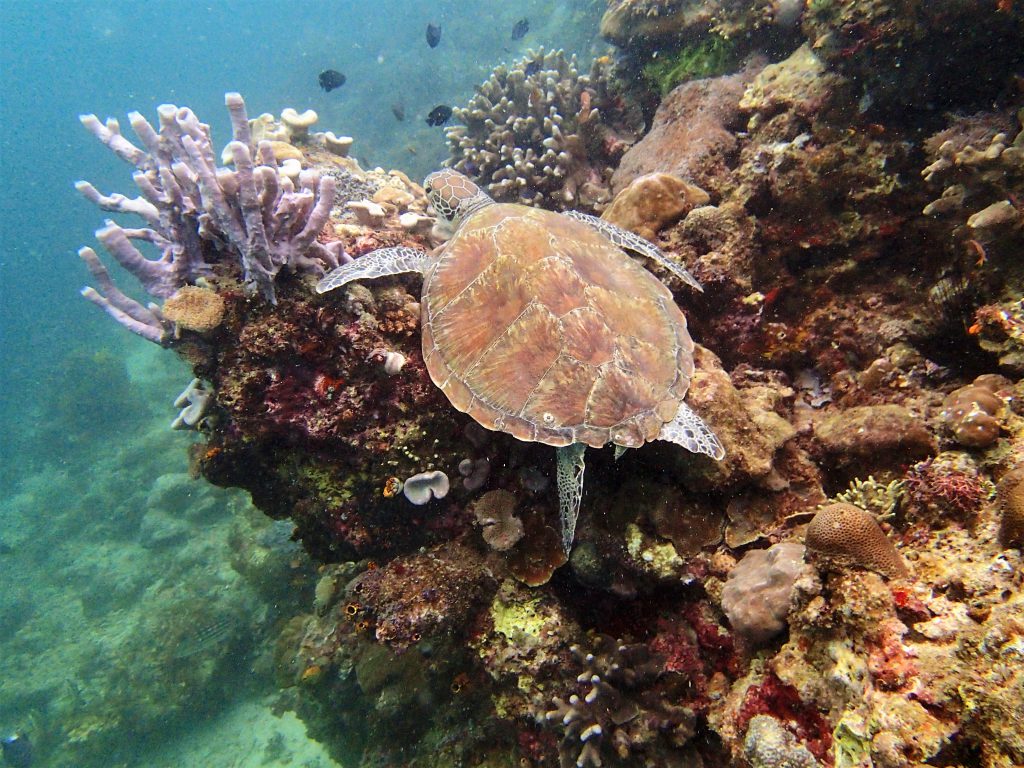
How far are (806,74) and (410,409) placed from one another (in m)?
4.97

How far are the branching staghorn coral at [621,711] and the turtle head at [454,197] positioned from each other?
423cm

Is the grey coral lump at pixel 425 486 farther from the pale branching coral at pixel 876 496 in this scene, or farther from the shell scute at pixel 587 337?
the pale branching coral at pixel 876 496

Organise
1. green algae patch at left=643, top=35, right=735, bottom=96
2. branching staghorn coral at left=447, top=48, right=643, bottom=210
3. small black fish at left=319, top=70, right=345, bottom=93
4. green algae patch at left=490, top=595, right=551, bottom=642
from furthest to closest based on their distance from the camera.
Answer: small black fish at left=319, top=70, right=345, bottom=93
branching staghorn coral at left=447, top=48, right=643, bottom=210
green algae patch at left=643, top=35, right=735, bottom=96
green algae patch at left=490, top=595, right=551, bottom=642

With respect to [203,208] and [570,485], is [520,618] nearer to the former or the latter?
[570,485]

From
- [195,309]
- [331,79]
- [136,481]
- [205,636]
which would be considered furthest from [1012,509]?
[136,481]

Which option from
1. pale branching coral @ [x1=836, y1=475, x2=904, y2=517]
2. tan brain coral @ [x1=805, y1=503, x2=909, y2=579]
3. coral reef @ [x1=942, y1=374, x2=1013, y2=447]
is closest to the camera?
tan brain coral @ [x1=805, y1=503, x2=909, y2=579]

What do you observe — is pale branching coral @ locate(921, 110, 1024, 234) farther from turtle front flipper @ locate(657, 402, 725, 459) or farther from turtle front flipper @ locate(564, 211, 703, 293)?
turtle front flipper @ locate(657, 402, 725, 459)

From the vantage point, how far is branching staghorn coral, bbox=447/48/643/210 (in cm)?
667

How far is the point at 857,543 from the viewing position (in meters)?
2.45

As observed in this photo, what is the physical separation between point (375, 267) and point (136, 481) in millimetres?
18749

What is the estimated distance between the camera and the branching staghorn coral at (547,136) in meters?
6.67

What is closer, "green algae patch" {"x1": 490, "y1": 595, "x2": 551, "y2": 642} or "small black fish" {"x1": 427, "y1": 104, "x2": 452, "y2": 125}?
"green algae patch" {"x1": 490, "y1": 595, "x2": 551, "y2": 642}

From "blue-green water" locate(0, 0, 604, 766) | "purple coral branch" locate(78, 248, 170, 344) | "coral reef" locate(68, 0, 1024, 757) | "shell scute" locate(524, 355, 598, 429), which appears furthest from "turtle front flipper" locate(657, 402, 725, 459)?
"blue-green water" locate(0, 0, 604, 766)

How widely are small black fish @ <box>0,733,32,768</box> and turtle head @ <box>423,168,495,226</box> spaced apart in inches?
587
